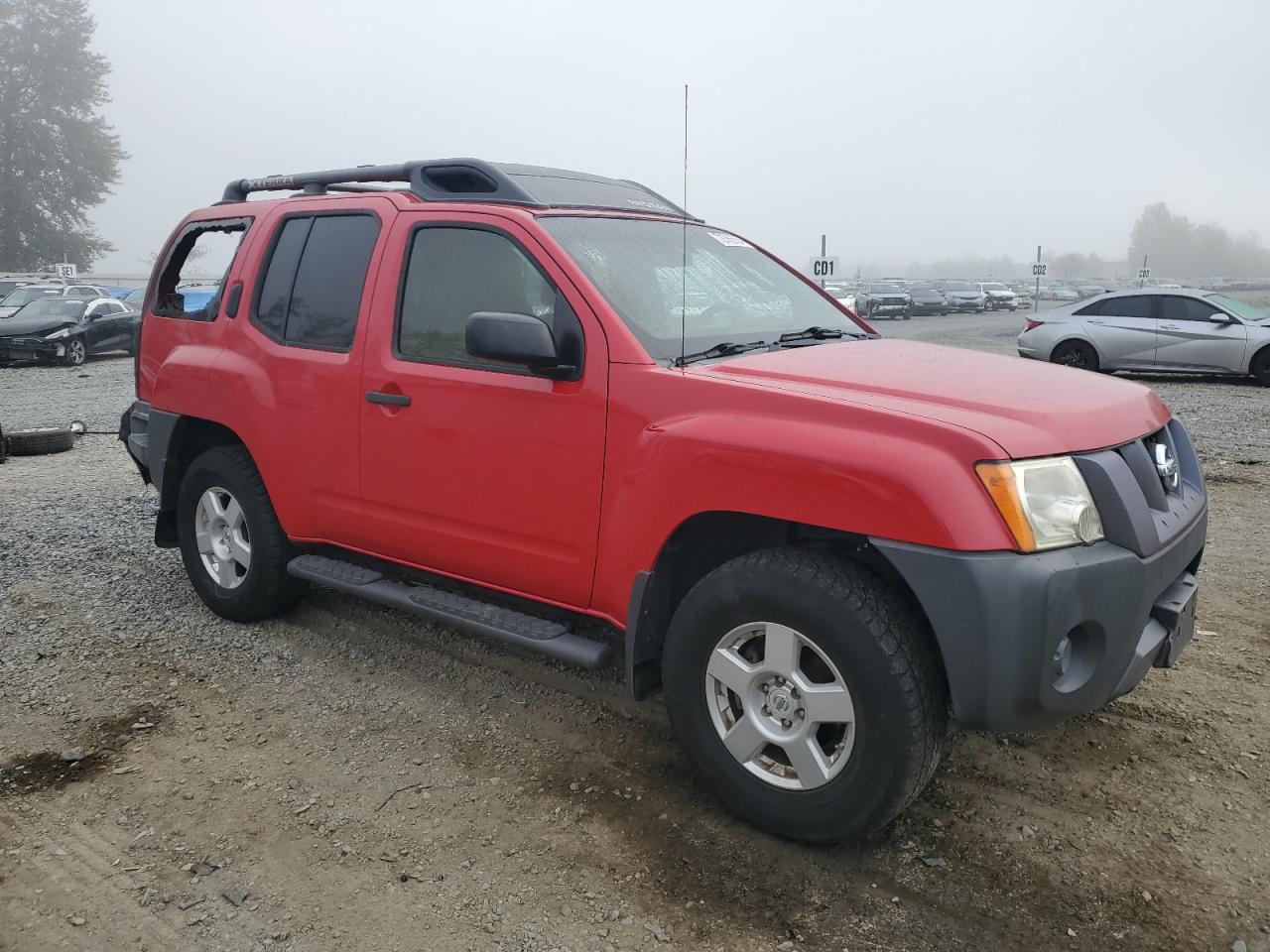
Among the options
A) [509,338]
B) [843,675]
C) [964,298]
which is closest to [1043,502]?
[843,675]

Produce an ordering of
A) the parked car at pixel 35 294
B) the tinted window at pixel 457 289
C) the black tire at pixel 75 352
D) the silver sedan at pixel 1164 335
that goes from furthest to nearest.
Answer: the parked car at pixel 35 294, the black tire at pixel 75 352, the silver sedan at pixel 1164 335, the tinted window at pixel 457 289

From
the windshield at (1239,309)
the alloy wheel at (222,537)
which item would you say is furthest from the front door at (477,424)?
the windshield at (1239,309)

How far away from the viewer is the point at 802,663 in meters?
2.92

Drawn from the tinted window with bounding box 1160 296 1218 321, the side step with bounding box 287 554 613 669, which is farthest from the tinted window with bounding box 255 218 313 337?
the tinted window with bounding box 1160 296 1218 321

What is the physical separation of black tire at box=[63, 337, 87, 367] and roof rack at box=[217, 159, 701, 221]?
696 inches

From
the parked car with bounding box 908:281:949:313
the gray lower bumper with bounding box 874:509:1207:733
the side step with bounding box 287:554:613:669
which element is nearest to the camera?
the gray lower bumper with bounding box 874:509:1207:733

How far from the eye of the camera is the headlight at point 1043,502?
2.57m

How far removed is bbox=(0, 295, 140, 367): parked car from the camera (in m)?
19.1

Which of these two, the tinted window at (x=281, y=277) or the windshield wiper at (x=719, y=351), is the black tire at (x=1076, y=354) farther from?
the tinted window at (x=281, y=277)

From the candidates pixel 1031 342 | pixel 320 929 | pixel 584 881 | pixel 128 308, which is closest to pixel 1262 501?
pixel 584 881

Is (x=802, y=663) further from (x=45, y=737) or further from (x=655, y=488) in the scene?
(x=45, y=737)

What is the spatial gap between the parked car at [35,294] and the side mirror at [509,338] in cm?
2076

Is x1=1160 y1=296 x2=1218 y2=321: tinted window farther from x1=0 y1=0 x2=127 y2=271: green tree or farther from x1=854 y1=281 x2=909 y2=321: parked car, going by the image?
x1=0 y1=0 x2=127 y2=271: green tree

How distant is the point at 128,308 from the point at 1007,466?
77.7 feet
